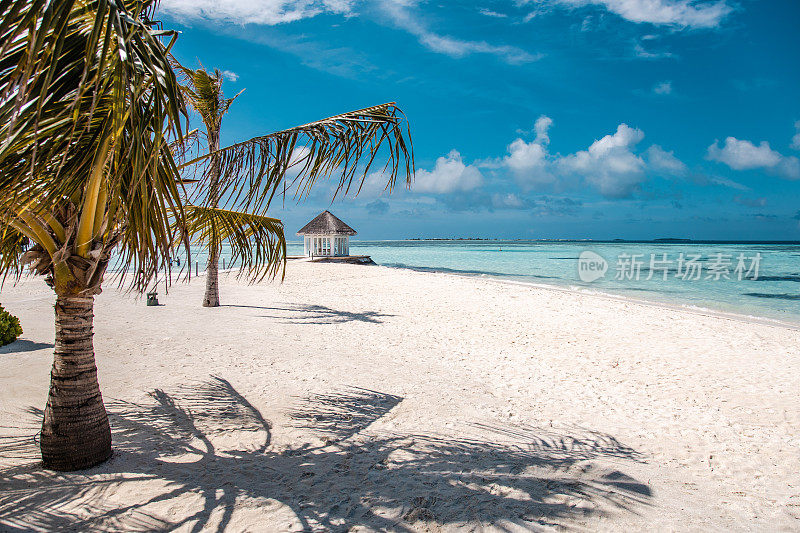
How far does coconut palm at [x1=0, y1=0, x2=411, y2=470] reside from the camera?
170cm

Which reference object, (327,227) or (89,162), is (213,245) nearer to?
(89,162)

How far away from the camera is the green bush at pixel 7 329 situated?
6973 millimetres

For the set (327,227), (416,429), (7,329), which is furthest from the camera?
(327,227)

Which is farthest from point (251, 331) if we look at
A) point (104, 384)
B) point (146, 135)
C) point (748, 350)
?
point (748, 350)

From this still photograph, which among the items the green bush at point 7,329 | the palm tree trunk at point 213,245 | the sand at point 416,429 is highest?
the palm tree trunk at point 213,245

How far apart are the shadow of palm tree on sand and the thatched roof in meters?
29.9

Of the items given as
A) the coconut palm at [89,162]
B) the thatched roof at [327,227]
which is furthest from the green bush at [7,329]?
the thatched roof at [327,227]

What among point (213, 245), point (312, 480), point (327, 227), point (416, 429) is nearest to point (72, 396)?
point (312, 480)

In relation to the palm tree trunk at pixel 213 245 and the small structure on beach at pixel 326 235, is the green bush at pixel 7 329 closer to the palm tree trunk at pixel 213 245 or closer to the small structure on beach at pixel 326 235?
the palm tree trunk at pixel 213 245

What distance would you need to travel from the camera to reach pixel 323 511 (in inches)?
122

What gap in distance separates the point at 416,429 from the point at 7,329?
685 cm

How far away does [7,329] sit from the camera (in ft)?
23.2

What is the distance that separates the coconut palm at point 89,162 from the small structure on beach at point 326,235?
98.2ft

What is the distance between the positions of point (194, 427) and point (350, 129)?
10.8 ft
